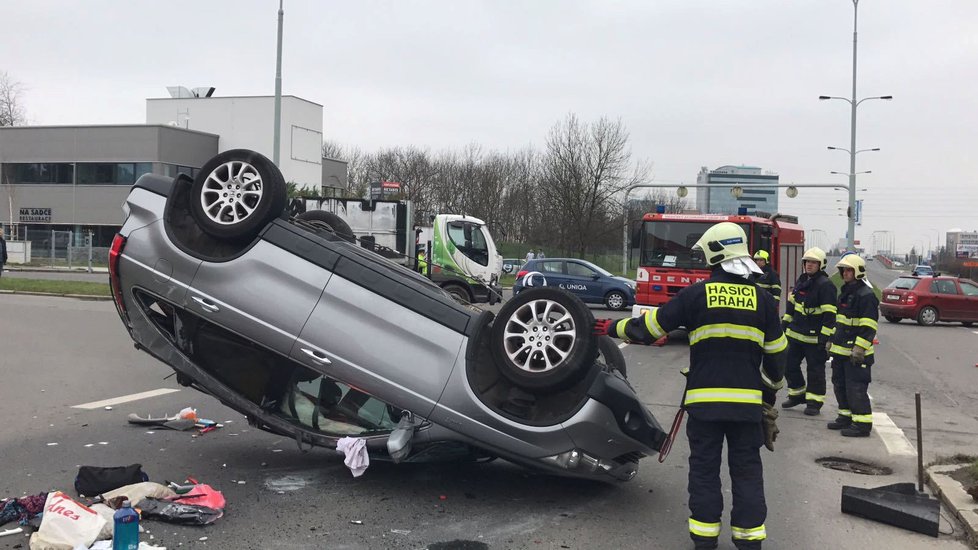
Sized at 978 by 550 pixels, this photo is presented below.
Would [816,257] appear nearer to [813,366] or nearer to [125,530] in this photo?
[813,366]

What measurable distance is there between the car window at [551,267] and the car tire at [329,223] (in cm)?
1773

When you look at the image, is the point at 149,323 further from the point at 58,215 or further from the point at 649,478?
the point at 58,215

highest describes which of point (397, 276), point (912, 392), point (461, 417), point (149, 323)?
point (397, 276)

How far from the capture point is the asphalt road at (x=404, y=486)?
15.6 feet

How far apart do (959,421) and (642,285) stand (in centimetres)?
739

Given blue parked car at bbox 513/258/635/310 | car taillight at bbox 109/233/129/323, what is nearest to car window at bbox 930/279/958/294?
blue parked car at bbox 513/258/635/310

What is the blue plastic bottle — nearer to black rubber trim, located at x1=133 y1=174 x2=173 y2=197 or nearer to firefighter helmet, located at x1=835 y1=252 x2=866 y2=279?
black rubber trim, located at x1=133 y1=174 x2=173 y2=197

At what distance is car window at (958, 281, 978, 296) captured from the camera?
23.6m

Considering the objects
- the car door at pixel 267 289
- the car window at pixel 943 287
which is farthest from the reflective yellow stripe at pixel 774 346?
the car window at pixel 943 287

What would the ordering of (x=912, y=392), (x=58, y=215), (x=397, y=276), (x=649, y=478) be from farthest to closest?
(x=58, y=215) → (x=912, y=392) → (x=649, y=478) → (x=397, y=276)

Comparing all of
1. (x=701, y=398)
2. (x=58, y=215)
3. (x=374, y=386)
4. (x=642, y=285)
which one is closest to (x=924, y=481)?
(x=701, y=398)

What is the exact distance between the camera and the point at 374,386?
16.7 feet

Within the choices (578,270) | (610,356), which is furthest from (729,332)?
(578,270)

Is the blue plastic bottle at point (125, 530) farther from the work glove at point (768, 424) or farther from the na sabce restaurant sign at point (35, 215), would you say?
the na sabce restaurant sign at point (35, 215)
